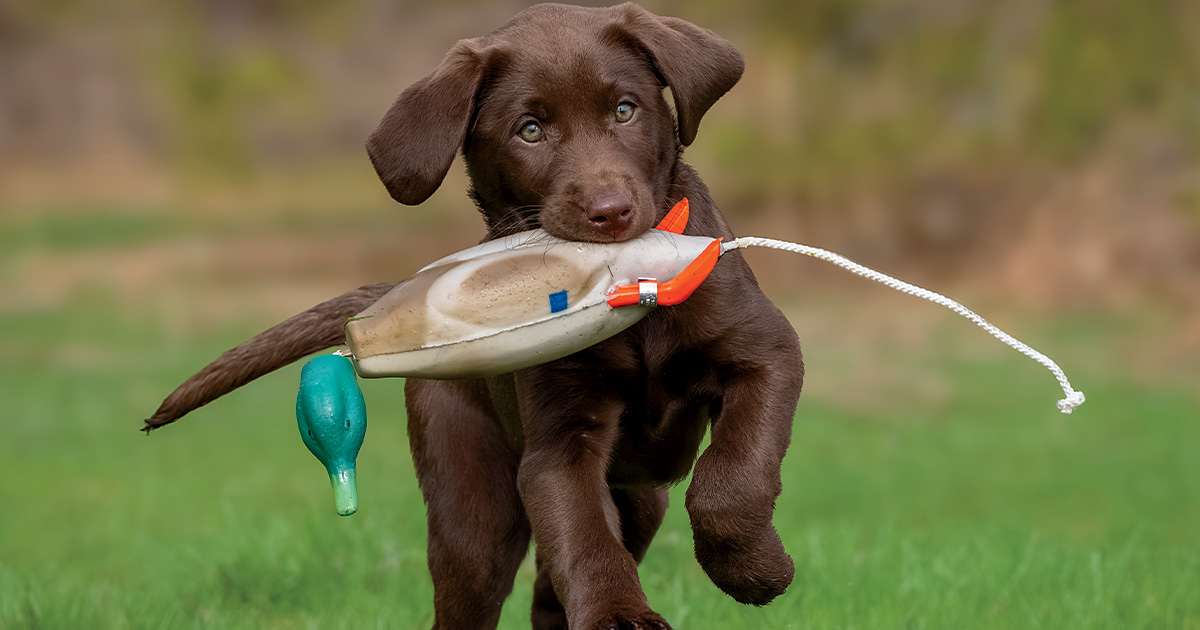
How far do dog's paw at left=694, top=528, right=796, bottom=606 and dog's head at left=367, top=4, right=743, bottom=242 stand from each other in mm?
709

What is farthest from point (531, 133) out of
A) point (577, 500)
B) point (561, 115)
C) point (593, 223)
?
point (577, 500)

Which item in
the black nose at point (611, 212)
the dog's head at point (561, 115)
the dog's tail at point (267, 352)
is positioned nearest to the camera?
the black nose at point (611, 212)

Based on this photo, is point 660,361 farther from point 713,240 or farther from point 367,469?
point 367,469

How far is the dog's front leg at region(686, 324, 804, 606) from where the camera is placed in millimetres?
2936

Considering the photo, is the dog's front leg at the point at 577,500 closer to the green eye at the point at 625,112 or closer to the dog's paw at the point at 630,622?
the dog's paw at the point at 630,622

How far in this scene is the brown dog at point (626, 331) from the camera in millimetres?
2955

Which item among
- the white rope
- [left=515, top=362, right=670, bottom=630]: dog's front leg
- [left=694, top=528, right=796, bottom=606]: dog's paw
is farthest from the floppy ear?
[left=694, top=528, right=796, bottom=606]: dog's paw

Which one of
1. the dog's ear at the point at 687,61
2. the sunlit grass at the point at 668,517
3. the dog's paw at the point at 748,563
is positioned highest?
the dog's ear at the point at 687,61

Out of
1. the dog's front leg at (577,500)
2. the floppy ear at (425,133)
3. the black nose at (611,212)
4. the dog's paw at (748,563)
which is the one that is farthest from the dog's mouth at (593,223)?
the dog's paw at (748,563)

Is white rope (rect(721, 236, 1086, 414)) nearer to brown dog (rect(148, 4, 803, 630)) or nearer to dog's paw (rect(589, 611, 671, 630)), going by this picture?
brown dog (rect(148, 4, 803, 630))

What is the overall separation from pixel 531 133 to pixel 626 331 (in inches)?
20.2

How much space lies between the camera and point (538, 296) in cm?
286

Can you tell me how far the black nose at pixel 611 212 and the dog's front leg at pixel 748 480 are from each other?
17.6 inches

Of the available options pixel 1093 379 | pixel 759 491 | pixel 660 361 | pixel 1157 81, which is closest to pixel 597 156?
pixel 660 361
